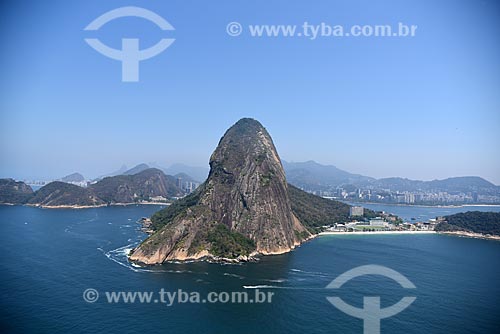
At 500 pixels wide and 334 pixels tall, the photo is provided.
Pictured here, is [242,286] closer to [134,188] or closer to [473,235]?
[473,235]

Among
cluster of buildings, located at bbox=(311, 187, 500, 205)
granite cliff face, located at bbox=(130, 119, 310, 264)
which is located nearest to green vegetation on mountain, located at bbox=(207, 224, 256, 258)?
granite cliff face, located at bbox=(130, 119, 310, 264)

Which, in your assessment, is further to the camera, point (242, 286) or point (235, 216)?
point (235, 216)

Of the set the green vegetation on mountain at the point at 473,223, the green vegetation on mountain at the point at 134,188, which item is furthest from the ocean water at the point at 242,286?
the green vegetation on mountain at the point at 134,188

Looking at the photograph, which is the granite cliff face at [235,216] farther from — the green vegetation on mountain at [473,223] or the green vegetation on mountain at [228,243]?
the green vegetation on mountain at [473,223]

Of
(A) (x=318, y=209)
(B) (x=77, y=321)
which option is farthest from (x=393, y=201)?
(B) (x=77, y=321)

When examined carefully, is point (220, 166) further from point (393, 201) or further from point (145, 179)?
point (393, 201)

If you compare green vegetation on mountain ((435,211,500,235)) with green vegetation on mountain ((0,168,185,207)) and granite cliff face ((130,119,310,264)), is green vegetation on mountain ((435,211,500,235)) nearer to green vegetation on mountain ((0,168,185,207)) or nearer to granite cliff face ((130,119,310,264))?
granite cliff face ((130,119,310,264))

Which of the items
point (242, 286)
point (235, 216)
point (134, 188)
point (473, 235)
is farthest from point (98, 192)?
point (473, 235)
